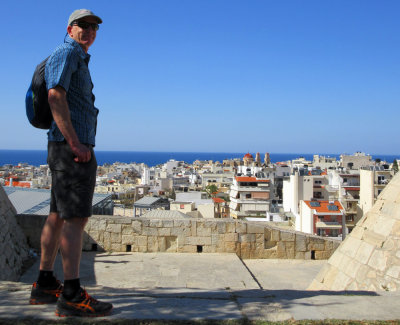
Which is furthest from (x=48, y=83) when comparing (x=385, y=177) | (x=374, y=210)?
(x=385, y=177)

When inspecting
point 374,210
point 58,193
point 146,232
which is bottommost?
point 146,232

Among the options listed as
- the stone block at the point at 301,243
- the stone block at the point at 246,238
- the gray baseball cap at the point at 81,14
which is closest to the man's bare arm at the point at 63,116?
the gray baseball cap at the point at 81,14

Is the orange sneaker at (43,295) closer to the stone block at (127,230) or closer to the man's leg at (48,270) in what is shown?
the man's leg at (48,270)

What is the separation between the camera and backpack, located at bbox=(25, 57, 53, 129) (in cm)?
312

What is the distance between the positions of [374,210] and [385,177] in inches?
1650

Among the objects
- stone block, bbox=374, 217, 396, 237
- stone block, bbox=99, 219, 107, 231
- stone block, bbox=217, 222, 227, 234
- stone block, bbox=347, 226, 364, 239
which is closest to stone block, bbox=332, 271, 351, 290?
stone block, bbox=347, 226, 364, 239

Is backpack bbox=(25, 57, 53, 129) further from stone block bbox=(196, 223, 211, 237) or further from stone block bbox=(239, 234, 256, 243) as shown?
stone block bbox=(239, 234, 256, 243)

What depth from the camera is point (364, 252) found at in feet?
16.4

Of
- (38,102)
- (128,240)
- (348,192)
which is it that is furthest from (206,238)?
(348,192)

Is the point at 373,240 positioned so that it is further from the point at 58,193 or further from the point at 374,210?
the point at 58,193

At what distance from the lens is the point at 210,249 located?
7465 millimetres

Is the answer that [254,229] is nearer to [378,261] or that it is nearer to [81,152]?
[378,261]

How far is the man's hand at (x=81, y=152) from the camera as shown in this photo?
9.59 feet

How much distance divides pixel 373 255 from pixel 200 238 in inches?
137
